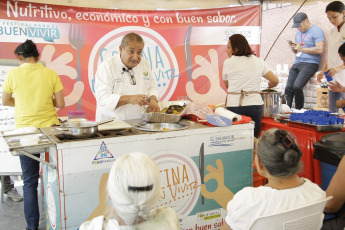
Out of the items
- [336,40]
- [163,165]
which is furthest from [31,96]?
[336,40]

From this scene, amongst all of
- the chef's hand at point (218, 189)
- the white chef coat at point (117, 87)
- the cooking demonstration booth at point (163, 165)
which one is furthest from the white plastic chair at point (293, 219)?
the white chef coat at point (117, 87)

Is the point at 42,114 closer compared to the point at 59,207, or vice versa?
the point at 59,207

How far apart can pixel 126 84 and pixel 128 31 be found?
157cm

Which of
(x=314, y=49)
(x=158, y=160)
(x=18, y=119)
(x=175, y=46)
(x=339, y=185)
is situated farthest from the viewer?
(x=314, y=49)

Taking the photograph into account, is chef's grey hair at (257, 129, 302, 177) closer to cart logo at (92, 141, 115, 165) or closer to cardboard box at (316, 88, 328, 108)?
cart logo at (92, 141, 115, 165)

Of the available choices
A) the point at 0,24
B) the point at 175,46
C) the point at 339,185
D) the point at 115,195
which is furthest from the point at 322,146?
the point at 0,24

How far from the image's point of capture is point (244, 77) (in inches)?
136

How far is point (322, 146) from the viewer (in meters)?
2.46

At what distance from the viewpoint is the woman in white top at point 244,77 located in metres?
3.43

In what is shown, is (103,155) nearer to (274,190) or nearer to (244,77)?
(274,190)

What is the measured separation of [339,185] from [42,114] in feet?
7.50

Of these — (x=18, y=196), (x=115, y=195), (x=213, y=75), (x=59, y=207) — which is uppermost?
(x=213, y=75)

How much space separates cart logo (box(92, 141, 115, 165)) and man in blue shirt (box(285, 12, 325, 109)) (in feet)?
14.4

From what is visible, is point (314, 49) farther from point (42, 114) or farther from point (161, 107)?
point (42, 114)
